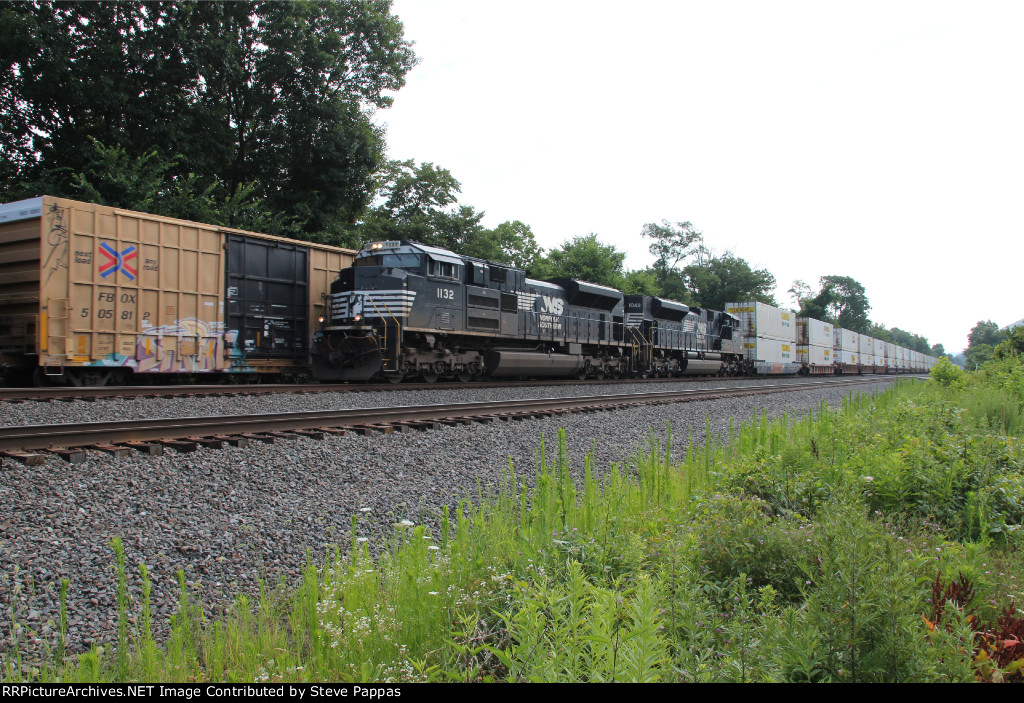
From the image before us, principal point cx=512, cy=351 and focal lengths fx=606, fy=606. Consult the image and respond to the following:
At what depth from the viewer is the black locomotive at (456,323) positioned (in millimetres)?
13539

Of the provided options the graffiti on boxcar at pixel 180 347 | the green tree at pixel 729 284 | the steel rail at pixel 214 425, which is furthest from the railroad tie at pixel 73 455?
the green tree at pixel 729 284

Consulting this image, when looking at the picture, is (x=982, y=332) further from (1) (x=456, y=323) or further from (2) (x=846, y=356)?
(1) (x=456, y=323)

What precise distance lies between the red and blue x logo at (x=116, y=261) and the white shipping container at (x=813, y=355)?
114ft

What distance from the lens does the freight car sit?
11.2m

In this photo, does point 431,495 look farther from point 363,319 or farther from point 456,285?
point 456,285

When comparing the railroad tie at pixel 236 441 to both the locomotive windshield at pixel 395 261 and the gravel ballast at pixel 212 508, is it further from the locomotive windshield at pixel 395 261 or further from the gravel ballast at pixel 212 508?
the locomotive windshield at pixel 395 261

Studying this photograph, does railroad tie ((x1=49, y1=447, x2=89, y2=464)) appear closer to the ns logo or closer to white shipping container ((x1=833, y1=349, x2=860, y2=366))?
the ns logo

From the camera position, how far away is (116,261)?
12.0 m

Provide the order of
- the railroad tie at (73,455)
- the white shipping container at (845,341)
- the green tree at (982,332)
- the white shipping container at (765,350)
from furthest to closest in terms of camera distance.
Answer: the green tree at (982,332) < the white shipping container at (845,341) < the white shipping container at (765,350) < the railroad tie at (73,455)

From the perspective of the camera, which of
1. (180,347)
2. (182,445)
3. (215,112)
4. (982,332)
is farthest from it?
(982,332)

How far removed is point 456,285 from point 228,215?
944 centimetres

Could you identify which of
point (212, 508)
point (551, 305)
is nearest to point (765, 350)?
point (551, 305)

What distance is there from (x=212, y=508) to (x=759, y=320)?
3209 cm

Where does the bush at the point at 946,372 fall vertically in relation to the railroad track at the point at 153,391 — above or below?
above
